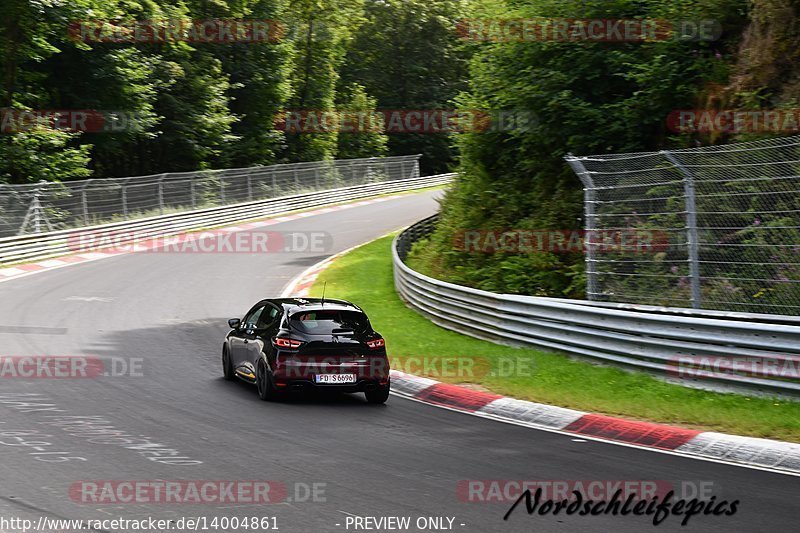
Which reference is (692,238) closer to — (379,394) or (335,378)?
(379,394)

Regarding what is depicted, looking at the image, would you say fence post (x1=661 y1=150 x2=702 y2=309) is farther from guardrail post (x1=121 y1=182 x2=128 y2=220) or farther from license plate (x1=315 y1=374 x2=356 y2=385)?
guardrail post (x1=121 y1=182 x2=128 y2=220)

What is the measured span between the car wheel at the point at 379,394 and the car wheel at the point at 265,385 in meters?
1.18

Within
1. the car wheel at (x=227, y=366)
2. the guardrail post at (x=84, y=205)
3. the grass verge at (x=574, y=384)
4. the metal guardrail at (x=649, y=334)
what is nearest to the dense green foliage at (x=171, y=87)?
the guardrail post at (x=84, y=205)

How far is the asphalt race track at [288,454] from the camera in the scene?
7.24 metres

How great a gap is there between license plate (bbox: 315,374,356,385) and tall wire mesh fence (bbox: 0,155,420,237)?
2000 cm

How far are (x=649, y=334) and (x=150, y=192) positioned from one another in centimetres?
2746

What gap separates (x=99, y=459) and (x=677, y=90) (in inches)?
574

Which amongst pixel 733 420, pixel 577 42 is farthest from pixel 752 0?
pixel 733 420

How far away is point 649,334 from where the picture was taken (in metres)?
13.1

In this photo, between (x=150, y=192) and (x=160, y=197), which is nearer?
(x=150, y=192)

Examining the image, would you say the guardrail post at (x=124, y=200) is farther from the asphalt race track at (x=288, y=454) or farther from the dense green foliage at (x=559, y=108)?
the asphalt race track at (x=288, y=454)

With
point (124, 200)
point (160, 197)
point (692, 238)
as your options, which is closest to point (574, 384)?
point (692, 238)

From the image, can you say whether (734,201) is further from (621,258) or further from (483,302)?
(483,302)

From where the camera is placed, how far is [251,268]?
2894 centimetres
